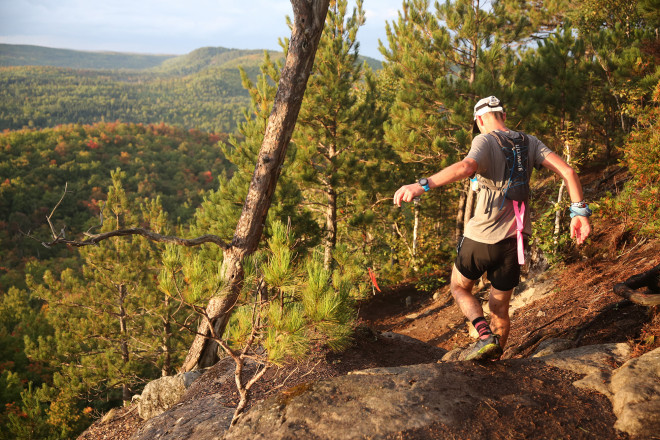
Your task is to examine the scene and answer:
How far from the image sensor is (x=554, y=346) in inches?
114

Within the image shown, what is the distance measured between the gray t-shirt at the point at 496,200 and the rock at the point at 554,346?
3.49ft

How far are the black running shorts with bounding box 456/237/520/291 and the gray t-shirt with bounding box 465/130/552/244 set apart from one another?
0.06 metres

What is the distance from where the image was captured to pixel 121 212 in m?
10.9

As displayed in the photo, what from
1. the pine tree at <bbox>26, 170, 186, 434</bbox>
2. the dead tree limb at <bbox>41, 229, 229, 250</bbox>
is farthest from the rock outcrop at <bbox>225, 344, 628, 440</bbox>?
the pine tree at <bbox>26, 170, 186, 434</bbox>

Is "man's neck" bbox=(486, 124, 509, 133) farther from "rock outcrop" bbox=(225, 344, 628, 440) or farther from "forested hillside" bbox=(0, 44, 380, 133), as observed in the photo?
"forested hillside" bbox=(0, 44, 380, 133)

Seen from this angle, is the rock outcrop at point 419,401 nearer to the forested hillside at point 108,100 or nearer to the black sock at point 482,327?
the black sock at point 482,327

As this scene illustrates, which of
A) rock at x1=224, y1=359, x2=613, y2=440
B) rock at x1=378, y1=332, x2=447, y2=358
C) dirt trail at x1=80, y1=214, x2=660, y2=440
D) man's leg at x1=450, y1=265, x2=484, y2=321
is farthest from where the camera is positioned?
rock at x1=378, y1=332, x2=447, y2=358

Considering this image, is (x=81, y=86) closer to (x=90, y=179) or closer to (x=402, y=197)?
(x=90, y=179)

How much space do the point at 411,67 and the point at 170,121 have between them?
11252cm

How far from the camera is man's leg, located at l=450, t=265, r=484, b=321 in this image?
250cm

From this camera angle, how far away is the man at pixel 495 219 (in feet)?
7.14

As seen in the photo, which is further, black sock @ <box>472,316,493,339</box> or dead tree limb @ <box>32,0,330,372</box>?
dead tree limb @ <box>32,0,330,372</box>

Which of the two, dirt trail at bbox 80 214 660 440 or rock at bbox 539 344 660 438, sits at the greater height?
rock at bbox 539 344 660 438

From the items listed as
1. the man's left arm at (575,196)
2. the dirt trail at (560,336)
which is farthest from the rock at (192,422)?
the man's left arm at (575,196)
